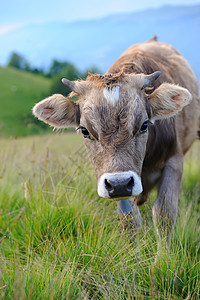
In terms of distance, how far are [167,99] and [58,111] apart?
3.55 feet

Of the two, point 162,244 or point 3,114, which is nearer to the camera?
point 162,244

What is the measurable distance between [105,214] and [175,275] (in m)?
1.40

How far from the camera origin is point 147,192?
4.48 metres

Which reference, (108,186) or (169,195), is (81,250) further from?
(169,195)

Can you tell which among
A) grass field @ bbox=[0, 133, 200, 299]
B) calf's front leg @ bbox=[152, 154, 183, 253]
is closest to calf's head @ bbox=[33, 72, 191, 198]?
grass field @ bbox=[0, 133, 200, 299]

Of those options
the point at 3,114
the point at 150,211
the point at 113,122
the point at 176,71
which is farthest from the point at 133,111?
the point at 3,114

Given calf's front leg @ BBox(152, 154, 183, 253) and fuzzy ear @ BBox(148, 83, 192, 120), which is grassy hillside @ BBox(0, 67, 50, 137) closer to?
calf's front leg @ BBox(152, 154, 183, 253)

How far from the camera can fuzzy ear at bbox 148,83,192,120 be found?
3.69m

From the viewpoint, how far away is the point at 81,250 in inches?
126

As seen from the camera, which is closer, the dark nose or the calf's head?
the dark nose

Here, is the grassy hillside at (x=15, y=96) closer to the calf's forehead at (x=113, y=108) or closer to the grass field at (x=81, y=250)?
the grass field at (x=81, y=250)

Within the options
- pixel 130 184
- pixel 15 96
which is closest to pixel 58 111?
pixel 130 184

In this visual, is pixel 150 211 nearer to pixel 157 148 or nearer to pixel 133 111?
pixel 157 148

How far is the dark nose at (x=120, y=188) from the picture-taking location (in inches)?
114
